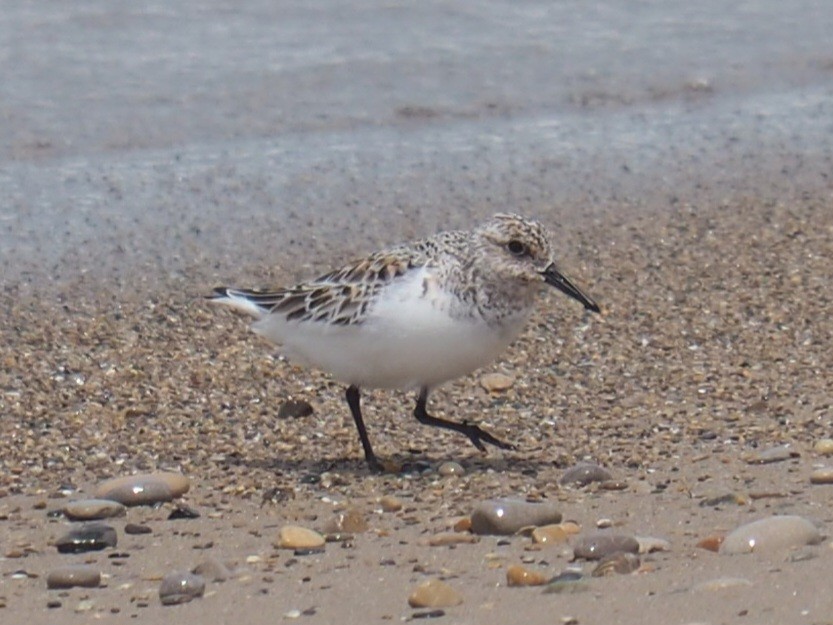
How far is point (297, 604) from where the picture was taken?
4.43m

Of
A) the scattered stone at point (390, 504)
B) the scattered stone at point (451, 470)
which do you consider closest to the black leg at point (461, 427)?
the scattered stone at point (451, 470)

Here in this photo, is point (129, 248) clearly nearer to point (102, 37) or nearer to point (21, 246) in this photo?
point (21, 246)

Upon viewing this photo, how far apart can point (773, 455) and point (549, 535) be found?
110 centimetres

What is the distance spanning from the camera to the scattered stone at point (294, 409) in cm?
638

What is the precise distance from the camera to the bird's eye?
226 inches

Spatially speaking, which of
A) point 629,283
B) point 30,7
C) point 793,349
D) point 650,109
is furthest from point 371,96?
point 793,349

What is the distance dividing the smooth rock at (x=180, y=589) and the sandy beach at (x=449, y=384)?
0.02m

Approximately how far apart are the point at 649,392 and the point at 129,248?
3.15 m

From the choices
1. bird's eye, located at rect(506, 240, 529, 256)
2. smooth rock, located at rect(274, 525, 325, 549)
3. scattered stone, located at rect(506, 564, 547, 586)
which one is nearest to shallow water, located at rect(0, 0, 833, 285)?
bird's eye, located at rect(506, 240, 529, 256)

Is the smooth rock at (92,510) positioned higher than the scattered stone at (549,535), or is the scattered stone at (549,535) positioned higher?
the scattered stone at (549,535)

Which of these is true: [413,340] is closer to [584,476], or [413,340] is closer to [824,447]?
[584,476]

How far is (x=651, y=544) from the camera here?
4.70 m

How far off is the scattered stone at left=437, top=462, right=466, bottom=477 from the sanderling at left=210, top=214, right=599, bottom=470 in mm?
167

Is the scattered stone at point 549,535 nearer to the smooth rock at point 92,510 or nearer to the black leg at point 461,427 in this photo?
the black leg at point 461,427
